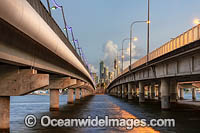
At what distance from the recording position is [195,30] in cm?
2605

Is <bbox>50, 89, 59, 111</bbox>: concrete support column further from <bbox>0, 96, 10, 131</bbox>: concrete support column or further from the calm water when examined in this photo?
<bbox>0, 96, 10, 131</bbox>: concrete support column

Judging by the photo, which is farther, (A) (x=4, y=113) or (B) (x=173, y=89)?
(B) (x=173, y=89)

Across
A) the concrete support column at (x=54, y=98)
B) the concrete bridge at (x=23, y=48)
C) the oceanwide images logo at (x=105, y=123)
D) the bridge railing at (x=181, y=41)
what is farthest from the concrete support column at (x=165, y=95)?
the concrete bridge at (x=23, y=48)

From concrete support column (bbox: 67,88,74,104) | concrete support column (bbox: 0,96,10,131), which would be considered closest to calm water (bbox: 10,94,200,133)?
concrete support column (bbox: 0,96,10,131)

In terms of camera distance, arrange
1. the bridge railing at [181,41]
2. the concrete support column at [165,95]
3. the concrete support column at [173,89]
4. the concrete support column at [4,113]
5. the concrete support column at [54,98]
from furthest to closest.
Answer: the concrete support column at [173,89], the concrete support column at [165,95], the concrete support column at [54,98], the bridge railing at [181,41], the concrete support column at [4,113]

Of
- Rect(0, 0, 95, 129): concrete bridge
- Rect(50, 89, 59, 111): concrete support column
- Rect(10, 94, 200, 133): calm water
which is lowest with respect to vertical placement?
Rect(10, 94, 200, 133): calm water

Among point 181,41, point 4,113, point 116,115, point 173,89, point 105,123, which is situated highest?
point 181,41

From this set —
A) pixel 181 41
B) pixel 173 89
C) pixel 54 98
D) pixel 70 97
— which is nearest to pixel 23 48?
pixel 181 41

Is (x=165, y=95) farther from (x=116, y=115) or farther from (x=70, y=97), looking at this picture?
(x=70, y=97)

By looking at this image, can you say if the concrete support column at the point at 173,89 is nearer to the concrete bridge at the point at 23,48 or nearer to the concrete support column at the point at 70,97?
the concrete support column at the point at 70,97

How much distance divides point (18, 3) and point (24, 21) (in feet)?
3.66

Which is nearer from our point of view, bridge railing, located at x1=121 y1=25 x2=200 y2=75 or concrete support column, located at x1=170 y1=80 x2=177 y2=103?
bridge railing, located at x1=121 y1=25 x2=200 y2=75

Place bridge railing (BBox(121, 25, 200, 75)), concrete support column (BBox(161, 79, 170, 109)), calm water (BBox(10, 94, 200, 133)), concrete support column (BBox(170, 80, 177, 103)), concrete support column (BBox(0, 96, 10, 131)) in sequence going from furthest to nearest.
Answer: concrete support column (BBox(170, 80, 177, 103)) < concrete support column (BBox(161, 79, 170, 109)) < bridge railing (BBox(121, 25, 200, 75)) < calm water (BBox(10, 94, 200, 133)) < concrete support column (BBox(0, 96, 10, 131))

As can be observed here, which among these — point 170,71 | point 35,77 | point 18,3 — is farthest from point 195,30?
point 18,3
